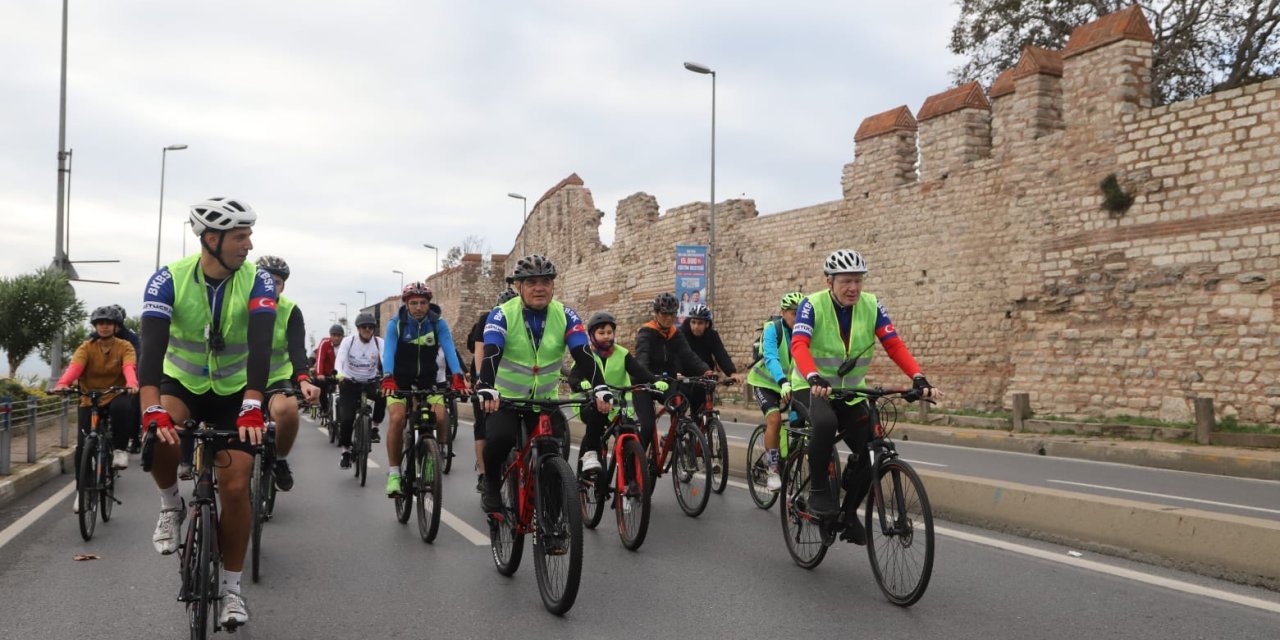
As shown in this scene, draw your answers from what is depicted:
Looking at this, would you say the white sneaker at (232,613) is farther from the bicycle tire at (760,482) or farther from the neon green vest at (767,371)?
the neon green vest at (767,371)

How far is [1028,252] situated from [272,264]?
15267 mm

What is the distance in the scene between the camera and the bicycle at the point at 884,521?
517cm

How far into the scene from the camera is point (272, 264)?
28.1 feet

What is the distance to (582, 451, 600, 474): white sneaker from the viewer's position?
22.1ft

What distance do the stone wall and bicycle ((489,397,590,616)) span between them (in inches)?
524

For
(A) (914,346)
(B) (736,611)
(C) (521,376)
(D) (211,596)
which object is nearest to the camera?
(D) (211,596)

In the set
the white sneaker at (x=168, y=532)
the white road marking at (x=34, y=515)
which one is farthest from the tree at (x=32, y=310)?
the white sneaker at (x=168, y=532)

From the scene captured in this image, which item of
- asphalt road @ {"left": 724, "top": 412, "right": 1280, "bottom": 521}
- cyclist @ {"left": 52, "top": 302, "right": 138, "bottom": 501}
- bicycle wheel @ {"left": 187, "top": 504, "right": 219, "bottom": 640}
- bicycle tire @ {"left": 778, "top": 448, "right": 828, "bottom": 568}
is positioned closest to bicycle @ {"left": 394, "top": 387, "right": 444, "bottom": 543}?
cyclist @ {"left": 52, "top": 302, "right": 138, "bottom": 501}

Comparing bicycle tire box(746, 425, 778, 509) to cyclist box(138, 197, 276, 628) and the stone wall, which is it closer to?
cyclist box(138, 197, 276, 628)

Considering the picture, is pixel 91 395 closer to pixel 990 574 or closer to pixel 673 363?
pixel 673 363

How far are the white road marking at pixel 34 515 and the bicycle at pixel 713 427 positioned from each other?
5.21 metres

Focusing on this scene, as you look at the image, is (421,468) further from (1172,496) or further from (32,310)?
(32,310)

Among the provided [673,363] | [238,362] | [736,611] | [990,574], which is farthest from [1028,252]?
[238,362]

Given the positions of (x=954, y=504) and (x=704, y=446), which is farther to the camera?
(x=704, y=446)
